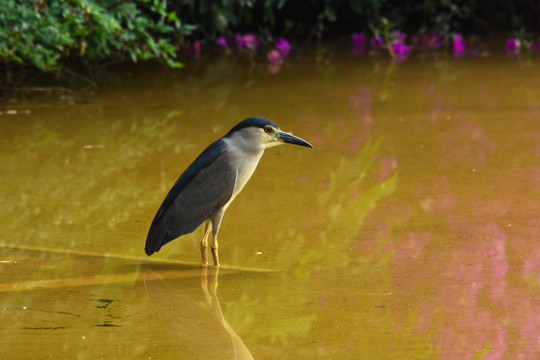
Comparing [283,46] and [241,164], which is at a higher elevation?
[241,164]

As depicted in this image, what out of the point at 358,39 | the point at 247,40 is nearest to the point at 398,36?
the point at 358,39

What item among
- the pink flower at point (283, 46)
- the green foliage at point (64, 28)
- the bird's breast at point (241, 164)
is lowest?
the pink flower at point (283, 46)

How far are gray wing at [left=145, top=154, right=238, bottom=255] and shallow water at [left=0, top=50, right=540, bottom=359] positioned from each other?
24cm

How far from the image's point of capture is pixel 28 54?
734 centimetres

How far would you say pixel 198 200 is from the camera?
4645 mm

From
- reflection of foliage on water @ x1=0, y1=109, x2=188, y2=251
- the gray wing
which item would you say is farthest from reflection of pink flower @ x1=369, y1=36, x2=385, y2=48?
the gray wing

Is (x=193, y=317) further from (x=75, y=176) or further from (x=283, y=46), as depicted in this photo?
(x=283, y=46)

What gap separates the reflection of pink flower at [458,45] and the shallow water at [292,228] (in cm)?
166

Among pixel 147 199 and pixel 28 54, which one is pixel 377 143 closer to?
pixel 147 199

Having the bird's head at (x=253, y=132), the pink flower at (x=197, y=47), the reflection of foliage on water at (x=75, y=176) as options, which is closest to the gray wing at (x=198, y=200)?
the bird's head at (x=253, y=132)

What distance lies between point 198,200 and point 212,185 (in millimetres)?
109

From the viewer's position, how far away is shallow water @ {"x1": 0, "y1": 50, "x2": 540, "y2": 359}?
377cm

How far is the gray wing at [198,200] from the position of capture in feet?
15.1

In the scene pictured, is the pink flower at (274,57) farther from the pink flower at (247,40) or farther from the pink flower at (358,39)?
the pink flower at (358,39)
